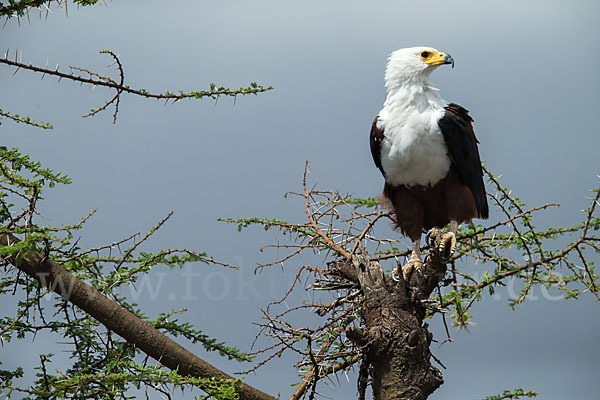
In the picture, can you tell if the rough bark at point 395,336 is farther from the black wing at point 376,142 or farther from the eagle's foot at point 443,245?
the black wing at point 376,142

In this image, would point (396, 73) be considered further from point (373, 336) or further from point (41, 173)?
point (41, 173)

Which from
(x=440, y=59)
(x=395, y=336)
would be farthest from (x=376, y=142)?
(x=395, y=336)

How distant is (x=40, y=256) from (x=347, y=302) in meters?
1.67

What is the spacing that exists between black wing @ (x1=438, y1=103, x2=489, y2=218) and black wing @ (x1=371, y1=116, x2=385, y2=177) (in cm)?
39

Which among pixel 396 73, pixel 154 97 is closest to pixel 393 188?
pixel 396 73

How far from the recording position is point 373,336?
3.27 metres

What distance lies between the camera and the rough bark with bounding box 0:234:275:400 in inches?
139

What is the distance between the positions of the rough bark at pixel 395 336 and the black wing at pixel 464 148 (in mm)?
991

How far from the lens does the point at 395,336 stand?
10.7 ft

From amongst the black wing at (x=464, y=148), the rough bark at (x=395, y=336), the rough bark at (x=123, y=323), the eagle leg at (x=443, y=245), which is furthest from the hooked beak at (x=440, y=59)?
the rough bark at (x=123, y=323)

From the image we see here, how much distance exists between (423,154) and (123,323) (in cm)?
204

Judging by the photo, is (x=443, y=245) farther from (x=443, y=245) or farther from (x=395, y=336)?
(x=395, y=336)

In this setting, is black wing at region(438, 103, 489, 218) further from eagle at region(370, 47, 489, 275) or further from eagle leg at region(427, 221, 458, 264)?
eagle leg at region(427, 221, 458, 264)

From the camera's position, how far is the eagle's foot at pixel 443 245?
374 cm
